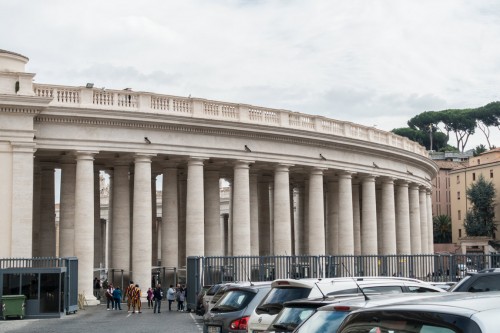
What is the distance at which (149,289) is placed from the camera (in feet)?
165

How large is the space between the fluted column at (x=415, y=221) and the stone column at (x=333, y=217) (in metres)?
12.4

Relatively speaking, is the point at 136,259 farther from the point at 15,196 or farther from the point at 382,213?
the point at 382,213

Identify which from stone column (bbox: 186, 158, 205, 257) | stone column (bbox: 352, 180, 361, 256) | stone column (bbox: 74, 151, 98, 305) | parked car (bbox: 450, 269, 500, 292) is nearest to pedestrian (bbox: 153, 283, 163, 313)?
stone column (bbox: 74, 151, 98, 305)

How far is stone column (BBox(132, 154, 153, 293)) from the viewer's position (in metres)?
52.3

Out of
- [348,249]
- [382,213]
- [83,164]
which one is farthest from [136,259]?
[382,213]

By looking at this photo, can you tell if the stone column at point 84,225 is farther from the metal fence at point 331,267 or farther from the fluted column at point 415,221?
the fluted column at point 415,221

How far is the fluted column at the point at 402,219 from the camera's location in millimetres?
75375

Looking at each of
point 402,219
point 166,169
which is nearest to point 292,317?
point 166,169

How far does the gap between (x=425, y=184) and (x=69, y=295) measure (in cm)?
4930

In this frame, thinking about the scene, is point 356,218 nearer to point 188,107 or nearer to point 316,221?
point 316,221

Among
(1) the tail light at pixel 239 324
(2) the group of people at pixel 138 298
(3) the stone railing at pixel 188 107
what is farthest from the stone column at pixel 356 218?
(1) the tail light at pixel 239 324

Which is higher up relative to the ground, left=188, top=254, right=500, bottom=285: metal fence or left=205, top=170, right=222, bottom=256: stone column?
left=205, top=170, right=222, bottom=256: stone column

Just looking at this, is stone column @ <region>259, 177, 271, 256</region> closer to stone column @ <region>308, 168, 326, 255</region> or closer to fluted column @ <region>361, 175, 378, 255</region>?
fluted column @ <region>361, 175, 378, 255</region>

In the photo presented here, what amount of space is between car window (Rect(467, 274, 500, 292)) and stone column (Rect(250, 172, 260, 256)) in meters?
43.4
